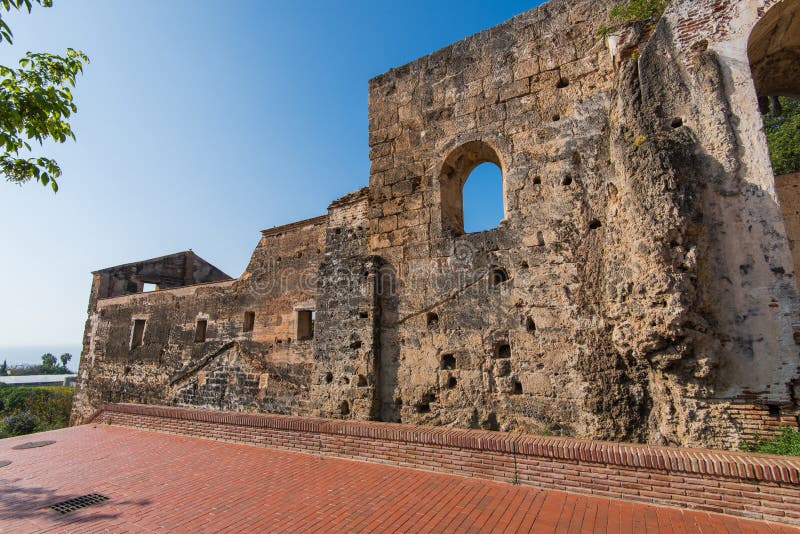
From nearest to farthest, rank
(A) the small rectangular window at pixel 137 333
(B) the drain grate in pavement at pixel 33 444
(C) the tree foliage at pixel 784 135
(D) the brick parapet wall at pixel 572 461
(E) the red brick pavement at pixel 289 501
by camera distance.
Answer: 1. (D) the brick parapet wall at pixel 572 461
2. (E) the red brick pavement at pixel 289 501
3. (B) the drain grate in pavement at pixel 33 444
4. (C) the tree foliage at pixel 784 135
5. (A) the small rectangular window at pixel 137 333

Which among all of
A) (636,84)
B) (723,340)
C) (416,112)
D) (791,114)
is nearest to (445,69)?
(416,112)

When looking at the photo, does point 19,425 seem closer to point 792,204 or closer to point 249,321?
point 249,321

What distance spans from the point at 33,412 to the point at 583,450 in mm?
25916

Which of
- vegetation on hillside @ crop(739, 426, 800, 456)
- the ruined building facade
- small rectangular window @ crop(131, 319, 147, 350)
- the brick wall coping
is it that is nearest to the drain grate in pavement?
the ruined building facade

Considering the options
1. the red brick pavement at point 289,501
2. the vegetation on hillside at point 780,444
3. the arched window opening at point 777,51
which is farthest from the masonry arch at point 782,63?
the red brick pavement at point 289,501

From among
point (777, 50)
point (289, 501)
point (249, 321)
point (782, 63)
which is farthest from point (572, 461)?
point (249, 321)

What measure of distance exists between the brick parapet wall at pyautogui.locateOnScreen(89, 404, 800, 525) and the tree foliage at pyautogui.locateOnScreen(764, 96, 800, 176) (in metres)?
12.9

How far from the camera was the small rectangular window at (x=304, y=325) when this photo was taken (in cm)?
1034

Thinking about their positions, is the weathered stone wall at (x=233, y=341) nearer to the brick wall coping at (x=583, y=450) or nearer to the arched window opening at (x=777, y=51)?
the brick wall coping at (x=583, y=450)

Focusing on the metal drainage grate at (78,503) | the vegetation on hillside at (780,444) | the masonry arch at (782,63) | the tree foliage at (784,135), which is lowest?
the metal drainage grate at (78,503)

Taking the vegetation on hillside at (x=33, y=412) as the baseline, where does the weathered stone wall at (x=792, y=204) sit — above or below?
above

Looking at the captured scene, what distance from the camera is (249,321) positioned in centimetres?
1147

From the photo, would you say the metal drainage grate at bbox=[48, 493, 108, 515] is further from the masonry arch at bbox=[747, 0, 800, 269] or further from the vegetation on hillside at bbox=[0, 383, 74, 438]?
the vegetation on hillside at bbox=[0, 383, 74, 438]

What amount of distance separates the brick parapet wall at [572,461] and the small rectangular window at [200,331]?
5.86m
